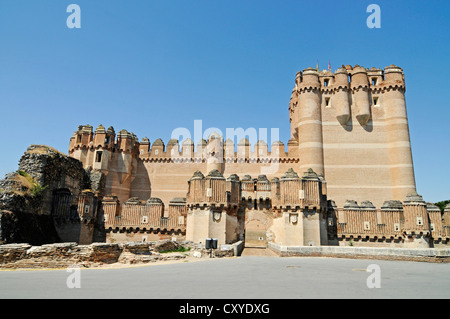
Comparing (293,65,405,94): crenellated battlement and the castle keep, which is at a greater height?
(293,65,405,94): crenellated battlement

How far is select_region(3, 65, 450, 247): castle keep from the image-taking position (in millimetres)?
22969

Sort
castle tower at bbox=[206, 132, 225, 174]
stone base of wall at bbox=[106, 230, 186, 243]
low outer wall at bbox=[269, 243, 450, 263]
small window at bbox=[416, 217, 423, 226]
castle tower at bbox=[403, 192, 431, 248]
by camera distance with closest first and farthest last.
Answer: low outer wall at bbox=[269, 243, 450, 263] < castle tower at bbox=[403, 192, 431, 248] < small window at bbox=[416, 217, 423, 226] < stone base of wall at bbox=[106, 230, 186, 243] < castle tower at bbox=[206, 132, 225, 174]

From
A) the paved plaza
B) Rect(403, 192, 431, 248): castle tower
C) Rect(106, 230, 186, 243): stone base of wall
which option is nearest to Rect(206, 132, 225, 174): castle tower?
Rect(106, 230, 186, 243): stone base of wall

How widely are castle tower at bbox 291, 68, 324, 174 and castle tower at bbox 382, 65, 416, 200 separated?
7.22 metres

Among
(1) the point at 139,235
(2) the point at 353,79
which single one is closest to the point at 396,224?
(2) the point at 353,79

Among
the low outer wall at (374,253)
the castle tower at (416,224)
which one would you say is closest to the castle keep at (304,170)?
the castle tower at (416,224)

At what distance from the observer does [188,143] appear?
3534 cm

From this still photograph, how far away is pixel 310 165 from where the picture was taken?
31.8 meters

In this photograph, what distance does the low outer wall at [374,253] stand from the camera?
13867 millimetres

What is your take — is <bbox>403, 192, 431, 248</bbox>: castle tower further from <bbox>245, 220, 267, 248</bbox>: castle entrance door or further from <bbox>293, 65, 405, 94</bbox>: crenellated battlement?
<bbox>293, 65, 405, 94</bbox>: crenellated battlement

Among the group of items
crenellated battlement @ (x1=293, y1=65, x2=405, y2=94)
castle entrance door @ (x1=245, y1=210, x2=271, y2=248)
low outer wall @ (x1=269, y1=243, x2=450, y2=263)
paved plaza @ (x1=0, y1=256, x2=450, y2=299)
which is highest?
crenellated battlement @ (x1=293, y1=65, x2=405, y2=94)
